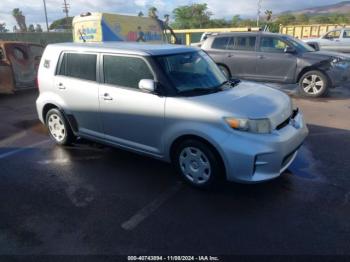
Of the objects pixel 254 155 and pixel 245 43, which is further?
pixel 245 43

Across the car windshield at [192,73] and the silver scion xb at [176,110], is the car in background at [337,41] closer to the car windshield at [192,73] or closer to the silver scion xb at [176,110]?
the car windshield at [192,73]

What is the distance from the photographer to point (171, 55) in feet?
14.2

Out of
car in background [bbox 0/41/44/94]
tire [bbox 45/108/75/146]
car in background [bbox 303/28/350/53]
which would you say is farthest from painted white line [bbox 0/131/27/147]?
car in background [bbox 303/28/350/53]

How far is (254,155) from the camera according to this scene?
11.4ft

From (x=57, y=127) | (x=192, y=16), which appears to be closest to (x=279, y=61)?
(x=57, y=127)

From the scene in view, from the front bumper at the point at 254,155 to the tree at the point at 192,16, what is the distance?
191ft

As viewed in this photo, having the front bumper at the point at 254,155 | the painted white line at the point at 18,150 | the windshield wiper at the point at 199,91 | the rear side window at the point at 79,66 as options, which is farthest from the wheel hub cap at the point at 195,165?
the painted white line at the point at 18,150

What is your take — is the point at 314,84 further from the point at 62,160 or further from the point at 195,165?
the point at 62,160

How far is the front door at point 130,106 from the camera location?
4.12 m

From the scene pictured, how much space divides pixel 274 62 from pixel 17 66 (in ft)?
24.5

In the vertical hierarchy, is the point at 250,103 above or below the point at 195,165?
above

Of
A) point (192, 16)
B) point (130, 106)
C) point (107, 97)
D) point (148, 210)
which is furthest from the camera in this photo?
point (192, 16)

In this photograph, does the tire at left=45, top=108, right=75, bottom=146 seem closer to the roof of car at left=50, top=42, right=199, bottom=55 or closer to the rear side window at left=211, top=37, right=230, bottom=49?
the roof of car at left=50, top=42, right=199, bottom=55

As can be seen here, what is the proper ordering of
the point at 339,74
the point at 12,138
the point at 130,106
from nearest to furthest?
1. the point at 130,106
2. the point at 12,138
3. the point at 339,74
